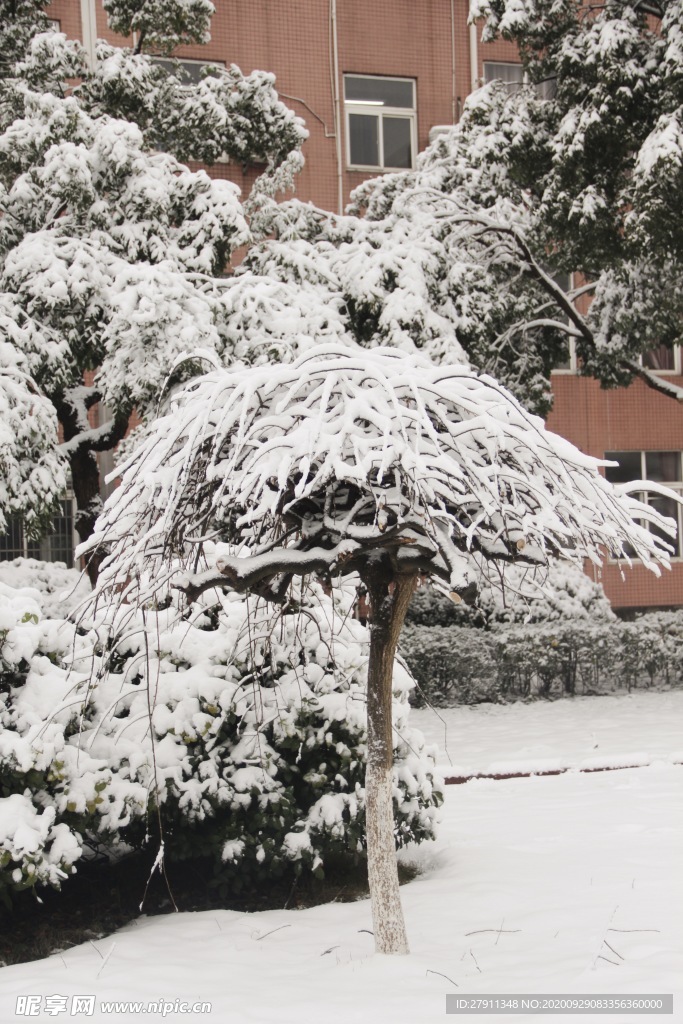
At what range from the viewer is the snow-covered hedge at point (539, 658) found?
38.0 ft

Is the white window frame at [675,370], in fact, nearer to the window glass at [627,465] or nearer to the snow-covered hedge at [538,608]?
the window glass at [627,465]

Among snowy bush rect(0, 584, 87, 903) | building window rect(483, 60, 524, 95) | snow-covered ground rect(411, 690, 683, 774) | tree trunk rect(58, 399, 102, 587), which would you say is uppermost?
building window rect(483, 60, 524, 95)

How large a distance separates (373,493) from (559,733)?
735 centimetres

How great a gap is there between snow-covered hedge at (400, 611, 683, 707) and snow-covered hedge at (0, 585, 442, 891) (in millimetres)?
6105

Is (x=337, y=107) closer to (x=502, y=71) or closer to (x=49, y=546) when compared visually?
(x=502, y=71)

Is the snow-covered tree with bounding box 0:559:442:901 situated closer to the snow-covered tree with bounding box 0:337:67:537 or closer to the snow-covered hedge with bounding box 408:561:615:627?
the snow-covered tree with bounding box 0:337:67:537

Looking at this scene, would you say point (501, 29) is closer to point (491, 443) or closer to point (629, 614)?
point (491, 443)

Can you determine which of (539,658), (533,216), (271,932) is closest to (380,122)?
(533,216)

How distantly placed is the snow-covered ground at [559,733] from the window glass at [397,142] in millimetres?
10290

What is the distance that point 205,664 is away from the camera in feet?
17.3

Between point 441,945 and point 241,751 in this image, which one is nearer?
point 441,945

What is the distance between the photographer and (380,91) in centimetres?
1798

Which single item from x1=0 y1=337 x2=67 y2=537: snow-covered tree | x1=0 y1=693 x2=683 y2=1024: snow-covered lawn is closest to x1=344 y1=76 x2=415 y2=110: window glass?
x1=0 y1=337 x2=67 y2=537: snow-covered tree

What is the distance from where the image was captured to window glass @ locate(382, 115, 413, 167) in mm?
18125
